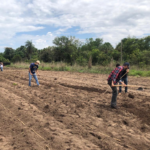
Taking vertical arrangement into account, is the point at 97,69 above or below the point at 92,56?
below

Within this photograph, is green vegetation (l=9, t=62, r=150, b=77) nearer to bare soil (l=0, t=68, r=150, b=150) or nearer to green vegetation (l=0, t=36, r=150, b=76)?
green vegetation (l=0, t=36, r=150, b=76)

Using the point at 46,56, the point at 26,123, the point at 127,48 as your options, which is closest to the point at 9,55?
the point at 46,56

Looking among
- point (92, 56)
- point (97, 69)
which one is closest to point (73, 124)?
point (97, 69)

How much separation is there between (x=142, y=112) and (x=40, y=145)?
3561mm

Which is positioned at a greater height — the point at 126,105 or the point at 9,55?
the point at 9,55

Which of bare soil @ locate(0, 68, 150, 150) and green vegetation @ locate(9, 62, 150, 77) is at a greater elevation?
green vegetation @ locate(9, 62, 150, 77)

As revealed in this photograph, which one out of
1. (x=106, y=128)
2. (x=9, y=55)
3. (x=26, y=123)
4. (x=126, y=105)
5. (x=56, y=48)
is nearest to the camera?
(x=106, y=128)

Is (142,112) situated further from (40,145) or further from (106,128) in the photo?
(40,145)

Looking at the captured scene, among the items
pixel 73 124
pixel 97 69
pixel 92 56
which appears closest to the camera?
A: pixel 73 124

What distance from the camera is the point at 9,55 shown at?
64688mm

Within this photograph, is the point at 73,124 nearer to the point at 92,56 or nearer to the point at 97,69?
the point at 97,69

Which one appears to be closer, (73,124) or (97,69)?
(73,124)

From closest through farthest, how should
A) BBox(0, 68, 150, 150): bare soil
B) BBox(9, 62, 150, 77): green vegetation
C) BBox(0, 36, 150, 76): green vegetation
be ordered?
BBox(0, 68, 150, 150): bare soil, BBox(9, 62, 150, 77): green vegetation, BBox(0, 36, 150, 76): green vegetation

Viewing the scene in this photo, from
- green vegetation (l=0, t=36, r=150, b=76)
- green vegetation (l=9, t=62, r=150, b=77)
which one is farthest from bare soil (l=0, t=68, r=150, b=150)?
green vegetation (l=0, t=36, r=150, b=76)
